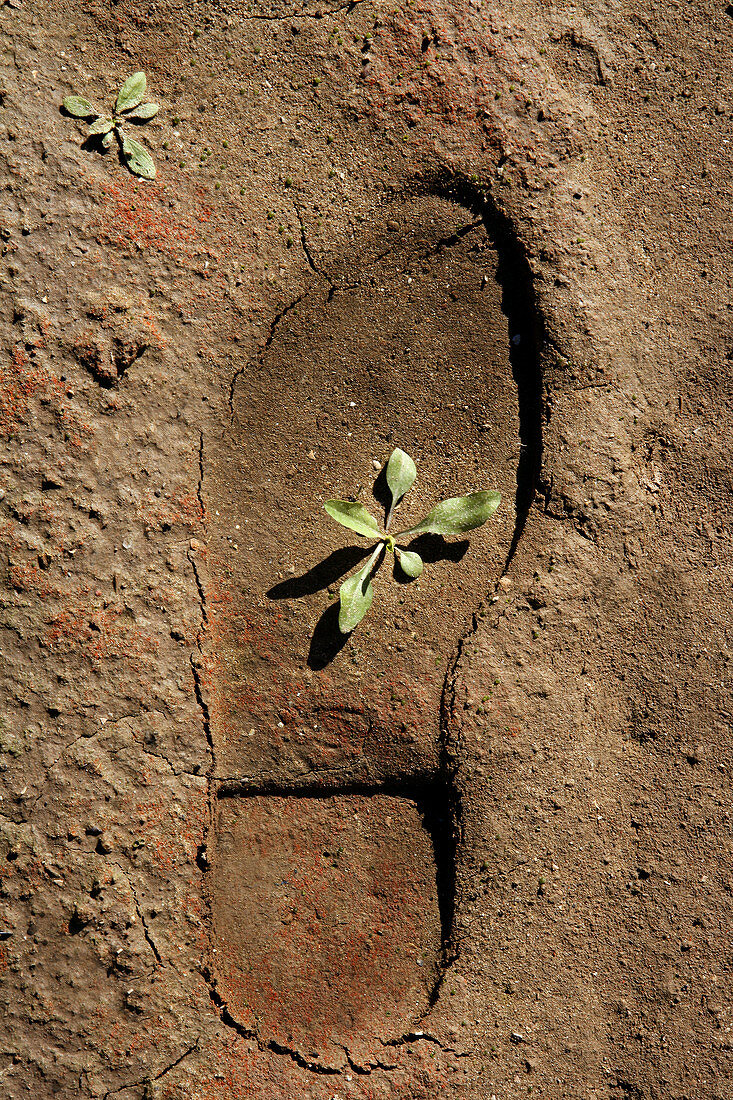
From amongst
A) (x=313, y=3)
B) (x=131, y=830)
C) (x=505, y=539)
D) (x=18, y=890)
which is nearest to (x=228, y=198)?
(x=313, y=3)

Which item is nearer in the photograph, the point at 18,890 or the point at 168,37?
the point at 18,890

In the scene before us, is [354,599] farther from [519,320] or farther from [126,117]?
[126,117]

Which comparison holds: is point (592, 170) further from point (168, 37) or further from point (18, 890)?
point (18, 890)

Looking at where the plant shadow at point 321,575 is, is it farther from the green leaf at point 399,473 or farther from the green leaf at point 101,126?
the green leaf at point 101,126

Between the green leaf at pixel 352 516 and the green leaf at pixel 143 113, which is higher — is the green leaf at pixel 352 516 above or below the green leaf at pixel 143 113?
below

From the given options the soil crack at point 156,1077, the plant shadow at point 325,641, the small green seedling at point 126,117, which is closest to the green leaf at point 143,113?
the small green seedling at point 126,117

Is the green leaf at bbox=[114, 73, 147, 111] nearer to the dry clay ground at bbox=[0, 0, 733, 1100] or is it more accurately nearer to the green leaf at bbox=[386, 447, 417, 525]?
the dry clay ground at bbox=[0, 0, 733, 1100]

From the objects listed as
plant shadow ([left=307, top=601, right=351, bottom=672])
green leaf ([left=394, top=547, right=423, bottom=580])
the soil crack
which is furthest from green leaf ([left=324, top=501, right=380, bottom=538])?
the soil crack
